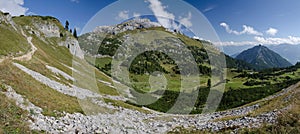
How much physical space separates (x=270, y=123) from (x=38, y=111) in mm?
24720

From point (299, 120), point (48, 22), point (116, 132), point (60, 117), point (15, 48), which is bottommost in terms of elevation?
point (116, 132)

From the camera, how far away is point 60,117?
2458cm

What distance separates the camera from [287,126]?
862 inches

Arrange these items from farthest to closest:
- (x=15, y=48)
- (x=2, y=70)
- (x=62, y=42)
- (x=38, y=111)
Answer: (x=62, y=42), (x=15, y=48), (x=2, y=70), (x=38, y=111)

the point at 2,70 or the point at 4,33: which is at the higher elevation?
the point at 4,33

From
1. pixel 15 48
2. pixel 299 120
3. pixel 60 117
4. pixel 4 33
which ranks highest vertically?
pixel 4 33

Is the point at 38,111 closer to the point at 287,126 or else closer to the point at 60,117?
the point at 60,117

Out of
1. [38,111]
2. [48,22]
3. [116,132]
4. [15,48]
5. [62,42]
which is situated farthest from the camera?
[48,22]

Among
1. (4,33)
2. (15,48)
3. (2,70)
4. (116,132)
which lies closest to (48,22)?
(4,33)

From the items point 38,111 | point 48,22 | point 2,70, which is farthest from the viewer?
point 48,22

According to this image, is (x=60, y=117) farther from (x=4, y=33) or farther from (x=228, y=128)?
(x=4, y=33)

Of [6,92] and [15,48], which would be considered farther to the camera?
[15,48]

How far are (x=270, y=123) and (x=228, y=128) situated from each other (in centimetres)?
451

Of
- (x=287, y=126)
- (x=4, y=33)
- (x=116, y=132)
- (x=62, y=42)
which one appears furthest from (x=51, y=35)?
(x=287, y=126)
